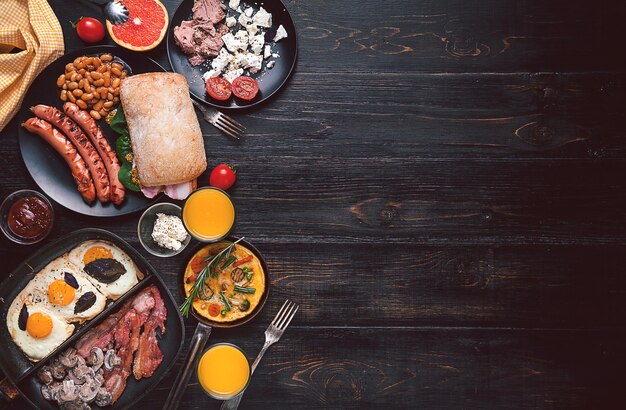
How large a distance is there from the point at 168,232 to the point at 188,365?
748 millimetres

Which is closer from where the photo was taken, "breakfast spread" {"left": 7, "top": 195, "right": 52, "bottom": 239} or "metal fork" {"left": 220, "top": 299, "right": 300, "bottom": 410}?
"breakfast spread" {"left": 7, "top": 195, "right": 52, "bottom": 239}

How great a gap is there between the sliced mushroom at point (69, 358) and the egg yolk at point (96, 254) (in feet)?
1.64

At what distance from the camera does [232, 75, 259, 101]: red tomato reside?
132 inches

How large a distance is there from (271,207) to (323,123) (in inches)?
22.8

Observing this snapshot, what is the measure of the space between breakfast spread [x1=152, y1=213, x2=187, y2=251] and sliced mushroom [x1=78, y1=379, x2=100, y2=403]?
2.78ft

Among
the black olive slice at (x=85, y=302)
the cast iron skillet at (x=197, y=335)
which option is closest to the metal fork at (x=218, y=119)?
the cast iron skillet at (x=197, y=335)

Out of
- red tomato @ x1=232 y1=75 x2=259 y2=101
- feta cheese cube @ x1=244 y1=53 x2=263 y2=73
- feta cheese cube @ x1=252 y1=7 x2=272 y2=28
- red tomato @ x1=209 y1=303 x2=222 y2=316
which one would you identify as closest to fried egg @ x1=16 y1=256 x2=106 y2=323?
red tomato @ x1=209 y1=303 x2=222 y2=316

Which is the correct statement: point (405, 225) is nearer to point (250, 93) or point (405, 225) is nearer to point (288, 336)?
point (288, 336)

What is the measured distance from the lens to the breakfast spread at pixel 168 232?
3322 millimetres

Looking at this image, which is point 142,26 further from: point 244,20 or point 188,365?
point 188,365

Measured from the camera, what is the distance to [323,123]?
136 inches

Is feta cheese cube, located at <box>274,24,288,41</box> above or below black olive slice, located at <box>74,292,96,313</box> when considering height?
above

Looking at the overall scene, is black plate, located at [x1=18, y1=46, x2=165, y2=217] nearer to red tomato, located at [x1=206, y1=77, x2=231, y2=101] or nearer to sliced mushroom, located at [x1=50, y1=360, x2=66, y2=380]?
red tomato, located at [x1=206, y1=77, x2=231, y2=101]

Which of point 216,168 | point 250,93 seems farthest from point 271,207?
point 250,93
